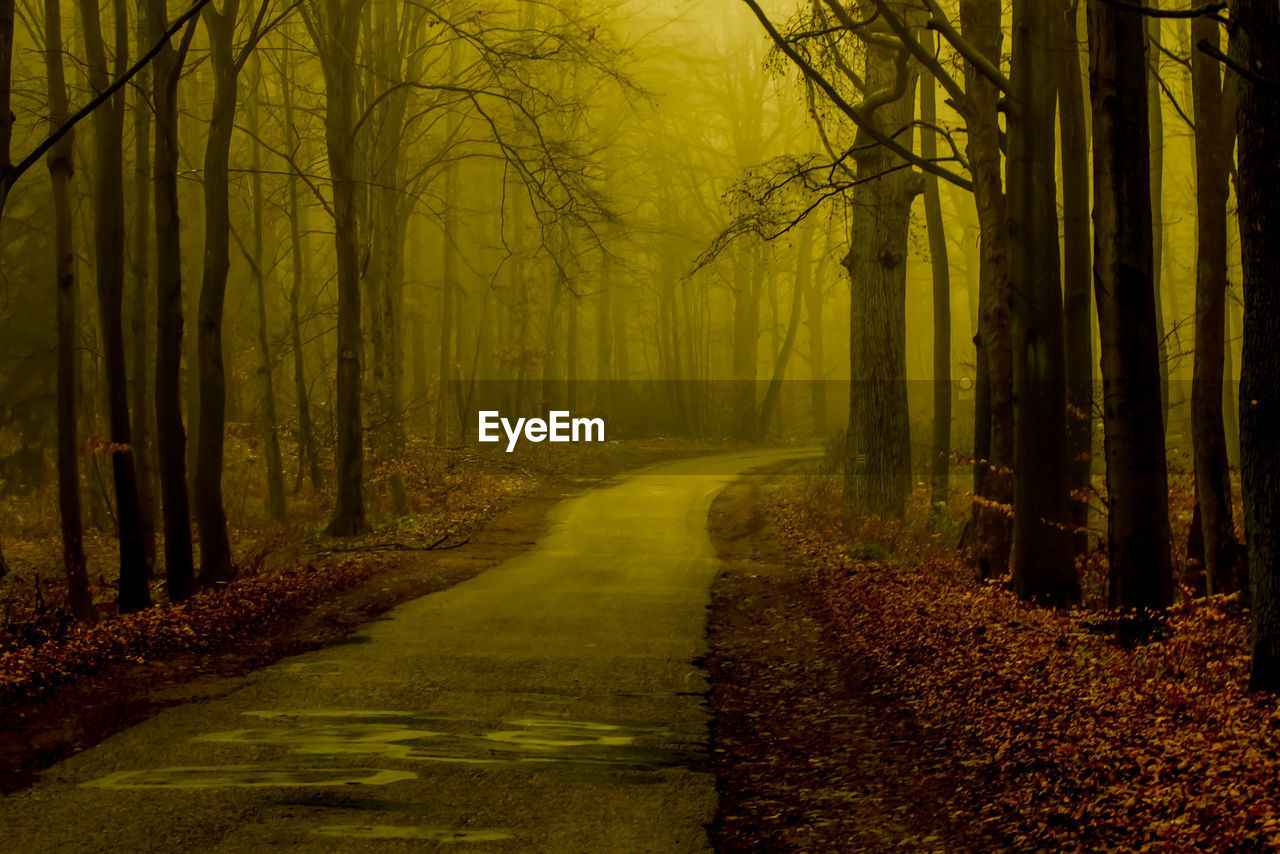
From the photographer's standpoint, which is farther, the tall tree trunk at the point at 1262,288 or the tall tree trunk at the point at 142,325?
the tall tree trunk at the point at 142,325

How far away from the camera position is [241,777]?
6156mm

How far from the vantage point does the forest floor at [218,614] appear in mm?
7645

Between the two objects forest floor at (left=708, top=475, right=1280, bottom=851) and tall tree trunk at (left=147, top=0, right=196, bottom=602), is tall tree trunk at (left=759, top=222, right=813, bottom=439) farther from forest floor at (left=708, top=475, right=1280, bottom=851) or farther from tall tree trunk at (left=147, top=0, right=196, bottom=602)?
tall tree trunk at (left=147, top=0, right=196, bottom=602)

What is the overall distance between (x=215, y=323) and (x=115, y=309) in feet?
4.90

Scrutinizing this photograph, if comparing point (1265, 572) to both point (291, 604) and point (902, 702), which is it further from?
point (291, 604)

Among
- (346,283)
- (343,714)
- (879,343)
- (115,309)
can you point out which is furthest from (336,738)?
(879,343)

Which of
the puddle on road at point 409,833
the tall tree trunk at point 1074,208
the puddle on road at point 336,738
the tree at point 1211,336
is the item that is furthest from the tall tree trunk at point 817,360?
the puddle on road at point 409,833

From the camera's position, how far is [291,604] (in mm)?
12148

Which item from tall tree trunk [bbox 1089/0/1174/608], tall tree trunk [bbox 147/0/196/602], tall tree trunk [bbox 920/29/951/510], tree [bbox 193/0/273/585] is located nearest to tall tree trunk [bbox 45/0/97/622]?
tall tree trunk [bbox 147/0/196/602]

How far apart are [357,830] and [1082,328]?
10192 mm

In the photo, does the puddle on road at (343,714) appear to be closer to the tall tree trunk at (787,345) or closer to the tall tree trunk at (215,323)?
the tall tree trunk at (215,323)

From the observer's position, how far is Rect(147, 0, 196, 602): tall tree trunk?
12.8 metres

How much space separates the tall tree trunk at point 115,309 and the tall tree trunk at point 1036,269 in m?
9.36

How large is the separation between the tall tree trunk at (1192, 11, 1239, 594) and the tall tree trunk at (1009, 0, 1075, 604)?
4.78 ft
